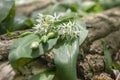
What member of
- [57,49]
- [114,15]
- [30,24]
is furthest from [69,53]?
[114,15]

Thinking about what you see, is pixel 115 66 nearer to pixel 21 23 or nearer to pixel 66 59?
pixel 66 59

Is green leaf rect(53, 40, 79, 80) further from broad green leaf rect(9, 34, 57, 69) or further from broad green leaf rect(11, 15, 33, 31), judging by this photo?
broad green leaf rect(11, 15, 33, 31)

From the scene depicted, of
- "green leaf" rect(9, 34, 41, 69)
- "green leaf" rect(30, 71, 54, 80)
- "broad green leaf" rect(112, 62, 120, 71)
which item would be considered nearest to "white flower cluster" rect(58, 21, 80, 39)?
"green leaf" rect(9, 34, 41, 69)

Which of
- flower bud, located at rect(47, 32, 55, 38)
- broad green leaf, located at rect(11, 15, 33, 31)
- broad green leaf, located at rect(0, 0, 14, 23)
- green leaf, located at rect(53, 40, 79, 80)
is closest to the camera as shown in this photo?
green leaf, located at rect(53, 40, 79, 80)

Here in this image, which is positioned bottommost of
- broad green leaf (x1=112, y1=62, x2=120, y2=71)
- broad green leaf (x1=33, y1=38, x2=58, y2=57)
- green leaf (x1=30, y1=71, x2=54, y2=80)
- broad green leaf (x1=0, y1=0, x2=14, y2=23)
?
broad green leaf (x1=112, y1=62, x2=120, y2=71)

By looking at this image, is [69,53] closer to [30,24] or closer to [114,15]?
[30,24]

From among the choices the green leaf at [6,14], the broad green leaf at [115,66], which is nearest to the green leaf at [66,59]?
the broad green leaf at [115,66]

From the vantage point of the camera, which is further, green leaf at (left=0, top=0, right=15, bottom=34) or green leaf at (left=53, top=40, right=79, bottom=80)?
green leaf at (left=0, top=0, right=15, bottom=34)

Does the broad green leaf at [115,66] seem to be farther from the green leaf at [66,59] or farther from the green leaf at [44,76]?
the green leaf at [44,76]
